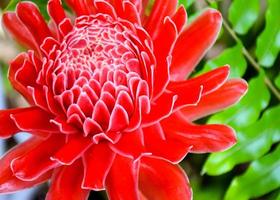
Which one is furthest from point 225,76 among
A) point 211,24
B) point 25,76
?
point 25,76

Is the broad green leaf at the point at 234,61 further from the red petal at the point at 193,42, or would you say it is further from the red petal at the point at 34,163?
the red petal at the point at 34,163

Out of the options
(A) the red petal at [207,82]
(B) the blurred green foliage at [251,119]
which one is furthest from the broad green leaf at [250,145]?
(A) the red petal at [207,82]

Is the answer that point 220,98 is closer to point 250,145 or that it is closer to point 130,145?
point 130,145

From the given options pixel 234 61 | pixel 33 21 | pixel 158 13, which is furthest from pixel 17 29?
pixel 234 61

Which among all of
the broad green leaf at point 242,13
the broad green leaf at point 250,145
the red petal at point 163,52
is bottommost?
the broad green leaf at point 250,145

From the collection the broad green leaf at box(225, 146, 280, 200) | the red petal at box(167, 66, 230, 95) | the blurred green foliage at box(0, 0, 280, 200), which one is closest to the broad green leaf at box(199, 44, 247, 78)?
the blurred green foliage at box(0, 0, 280, 200)

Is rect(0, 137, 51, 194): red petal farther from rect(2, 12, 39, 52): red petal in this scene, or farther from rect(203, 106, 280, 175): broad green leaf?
rect(203, 106, 280, 175): broad green leaf
